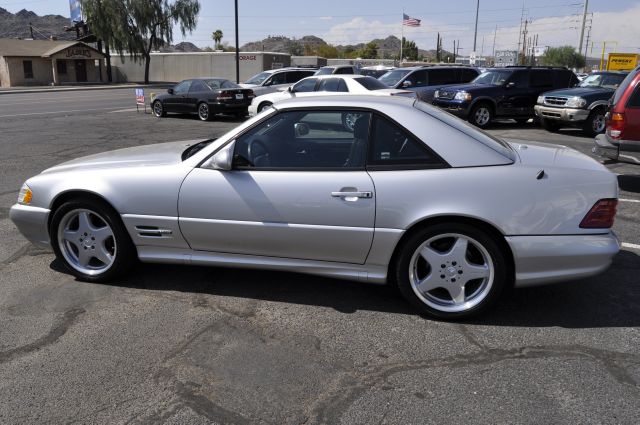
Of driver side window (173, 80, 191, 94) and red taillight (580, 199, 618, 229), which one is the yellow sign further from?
red taillight (580, 199, 618, 229)

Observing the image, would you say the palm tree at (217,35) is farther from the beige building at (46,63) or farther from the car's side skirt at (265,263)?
the car's side skirt at (265,263)

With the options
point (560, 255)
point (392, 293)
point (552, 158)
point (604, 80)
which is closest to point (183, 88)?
point (604, 80)

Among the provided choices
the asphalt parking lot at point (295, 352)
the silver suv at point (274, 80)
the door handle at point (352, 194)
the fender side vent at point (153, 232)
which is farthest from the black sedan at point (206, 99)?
the door handle at point (352, 194)

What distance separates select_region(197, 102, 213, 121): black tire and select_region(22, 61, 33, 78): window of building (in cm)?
4142

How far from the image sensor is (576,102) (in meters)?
13.3

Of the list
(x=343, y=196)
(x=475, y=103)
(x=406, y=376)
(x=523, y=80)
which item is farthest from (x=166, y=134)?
(x=406, y=376)

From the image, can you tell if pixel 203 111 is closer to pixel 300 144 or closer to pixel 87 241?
pixel 87 241

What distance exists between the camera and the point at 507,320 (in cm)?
371

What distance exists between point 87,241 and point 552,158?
3766 mm

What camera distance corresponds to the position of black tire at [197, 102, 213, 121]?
1830 centimetres

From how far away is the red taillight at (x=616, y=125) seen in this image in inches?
298

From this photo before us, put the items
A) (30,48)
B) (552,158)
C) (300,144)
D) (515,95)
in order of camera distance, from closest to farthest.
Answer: (552,158)
(300,144)
(515,95)
(30,48)

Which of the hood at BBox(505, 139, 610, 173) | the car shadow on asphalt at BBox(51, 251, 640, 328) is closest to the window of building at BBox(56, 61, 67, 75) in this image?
the car shadow on asphalt at BBox(51, 251, 640, 328)

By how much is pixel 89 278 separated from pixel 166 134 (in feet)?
35.3
